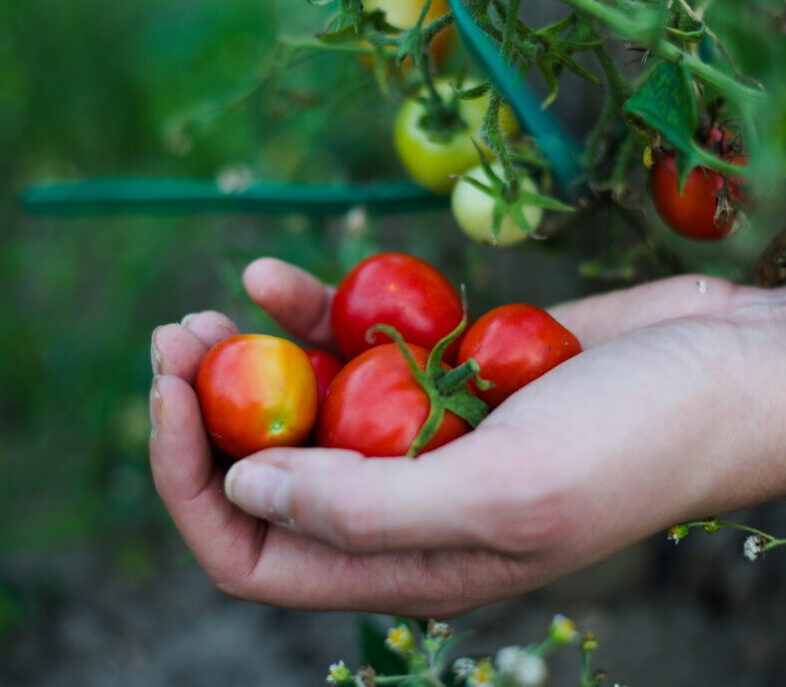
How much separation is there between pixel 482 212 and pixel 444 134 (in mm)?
147

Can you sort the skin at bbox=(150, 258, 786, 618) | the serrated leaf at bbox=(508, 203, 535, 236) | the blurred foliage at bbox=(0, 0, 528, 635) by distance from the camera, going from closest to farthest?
1. the skin at bbox=(150, 258, 786, 618)
2. the serrated leaf at bbox=(508, 203, 535, 236)
3. the blurred foliage at bbox=(0, 0, 528, 635)

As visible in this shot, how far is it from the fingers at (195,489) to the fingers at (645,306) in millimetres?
543

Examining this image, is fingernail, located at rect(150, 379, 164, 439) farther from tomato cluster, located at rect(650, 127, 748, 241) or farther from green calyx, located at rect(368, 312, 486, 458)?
tomato cluster, located at rect(650, 127, 748, 241)

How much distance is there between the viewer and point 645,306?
1.24m

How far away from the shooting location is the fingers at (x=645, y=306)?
1.20m

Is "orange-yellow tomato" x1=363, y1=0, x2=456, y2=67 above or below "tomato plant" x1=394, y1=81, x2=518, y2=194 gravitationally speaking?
above

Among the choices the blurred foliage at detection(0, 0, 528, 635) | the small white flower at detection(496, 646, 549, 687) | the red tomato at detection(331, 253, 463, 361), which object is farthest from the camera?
the blurred foliage at detection(0, 0, 528, 635)

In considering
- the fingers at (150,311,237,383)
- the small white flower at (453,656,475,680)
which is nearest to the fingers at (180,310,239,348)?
the fingers at (150,311,237,383)

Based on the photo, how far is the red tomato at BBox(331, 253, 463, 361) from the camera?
46.1 inches

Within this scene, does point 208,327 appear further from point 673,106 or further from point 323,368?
point 673,106

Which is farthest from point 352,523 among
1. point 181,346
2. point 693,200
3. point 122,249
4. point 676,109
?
point 122,249

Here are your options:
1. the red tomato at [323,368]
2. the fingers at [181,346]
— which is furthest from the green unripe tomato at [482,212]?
the fingers at [181,346]

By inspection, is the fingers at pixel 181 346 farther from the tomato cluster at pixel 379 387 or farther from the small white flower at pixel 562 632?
the small white flower at pixel 562 632

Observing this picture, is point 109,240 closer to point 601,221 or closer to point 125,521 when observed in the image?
point 125,521
